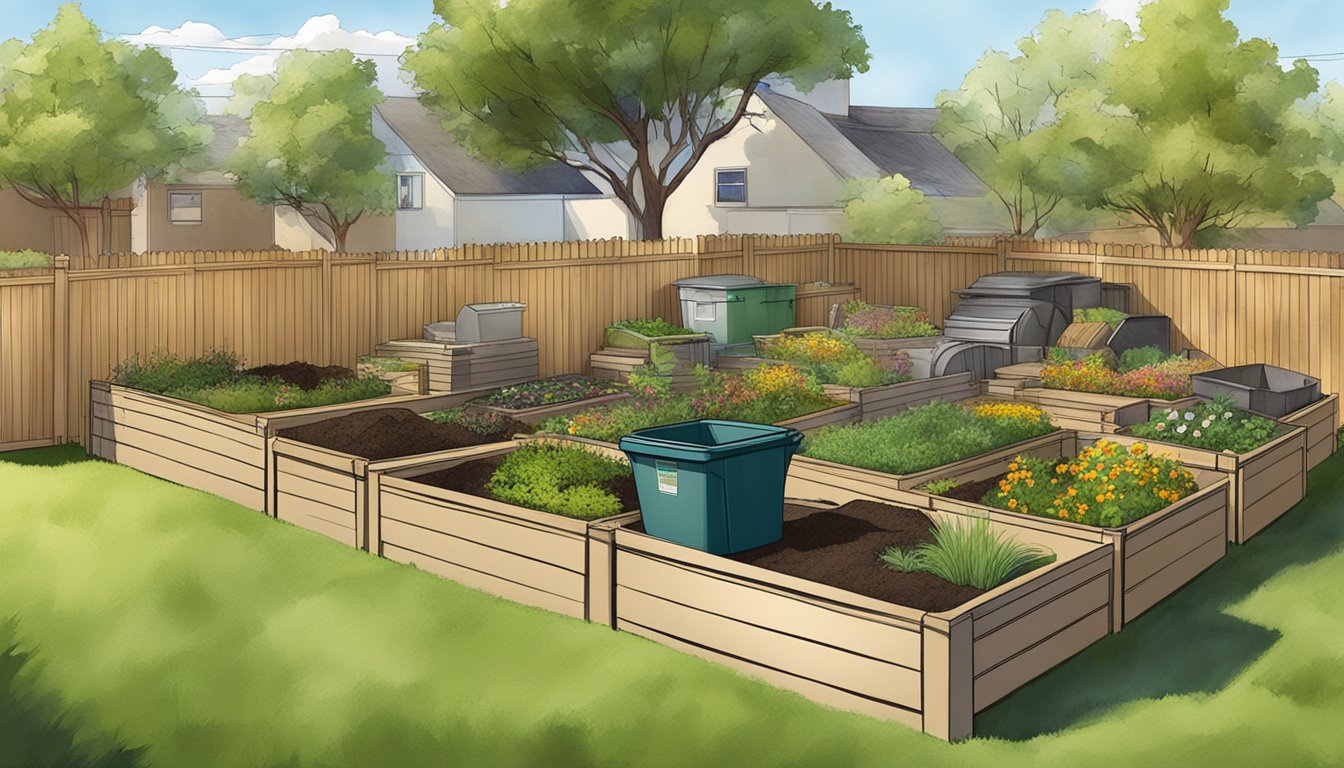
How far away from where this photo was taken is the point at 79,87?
3462 centimetres

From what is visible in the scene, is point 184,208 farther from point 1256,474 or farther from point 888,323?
point 1256,474

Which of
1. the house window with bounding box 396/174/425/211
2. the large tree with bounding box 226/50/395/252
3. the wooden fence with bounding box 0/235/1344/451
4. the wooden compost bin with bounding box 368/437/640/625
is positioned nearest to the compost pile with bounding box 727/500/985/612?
the wooden compost bin with bounding box 368/437/640/625

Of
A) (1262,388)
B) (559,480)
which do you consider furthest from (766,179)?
(559,480)

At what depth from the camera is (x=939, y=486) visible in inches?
392

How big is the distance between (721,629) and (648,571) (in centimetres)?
63

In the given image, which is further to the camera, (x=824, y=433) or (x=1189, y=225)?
(x=1189, y=225)

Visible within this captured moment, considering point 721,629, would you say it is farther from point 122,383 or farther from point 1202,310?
point 1202,310

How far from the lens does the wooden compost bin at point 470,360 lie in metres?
14.7

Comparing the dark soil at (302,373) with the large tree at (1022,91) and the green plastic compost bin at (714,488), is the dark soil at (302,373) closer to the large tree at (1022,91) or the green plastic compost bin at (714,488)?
the green plastic compost bin at (714,488)

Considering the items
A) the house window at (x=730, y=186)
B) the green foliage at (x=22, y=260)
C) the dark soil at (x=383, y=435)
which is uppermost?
the house window at (x=730, y=186)

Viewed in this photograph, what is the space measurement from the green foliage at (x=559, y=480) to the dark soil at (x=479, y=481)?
0.09 meters

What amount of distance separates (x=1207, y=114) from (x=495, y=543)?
1693cm

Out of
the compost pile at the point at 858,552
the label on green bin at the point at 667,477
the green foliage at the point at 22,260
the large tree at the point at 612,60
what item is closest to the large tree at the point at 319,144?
the green foliage at the point at 22,260

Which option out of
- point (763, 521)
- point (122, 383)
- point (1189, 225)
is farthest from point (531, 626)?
point (1189, 225)
